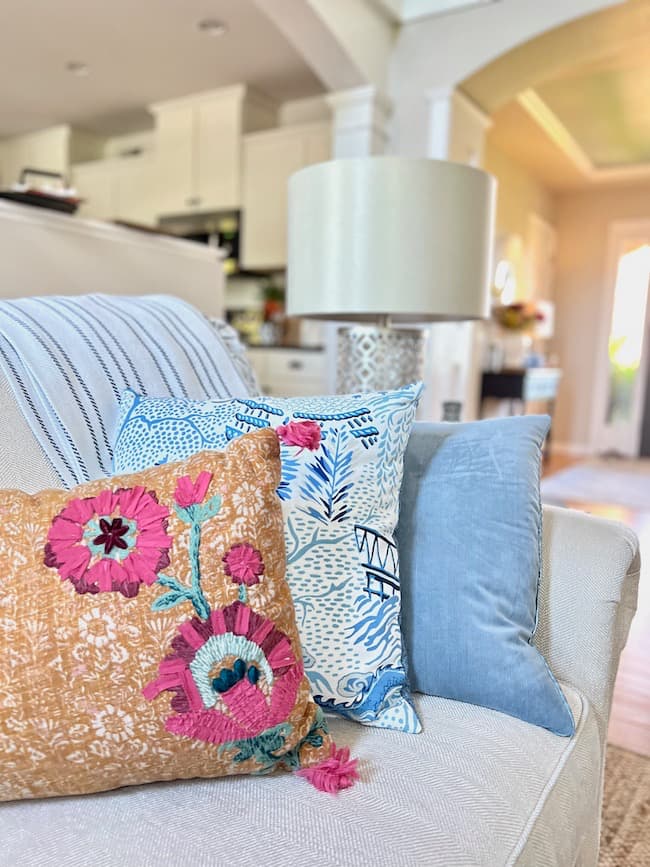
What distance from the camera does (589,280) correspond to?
6.26 m

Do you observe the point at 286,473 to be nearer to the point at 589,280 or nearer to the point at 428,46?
the point at 428,46

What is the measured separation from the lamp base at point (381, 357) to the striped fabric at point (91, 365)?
432 mm

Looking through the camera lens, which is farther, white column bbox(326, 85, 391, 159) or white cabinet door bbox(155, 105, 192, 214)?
white cabinet door bbox(155, 105, 192, 214)

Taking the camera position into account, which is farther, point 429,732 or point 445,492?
point 445,492

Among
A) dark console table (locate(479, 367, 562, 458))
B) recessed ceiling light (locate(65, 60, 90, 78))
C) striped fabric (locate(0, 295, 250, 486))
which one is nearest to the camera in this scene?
striped fabric (locate(0, 295, 250, 486))

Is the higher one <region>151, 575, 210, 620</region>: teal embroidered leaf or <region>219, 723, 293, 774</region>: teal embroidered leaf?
<region>151, 575, 210, 620</region>: teal embroidered leaf

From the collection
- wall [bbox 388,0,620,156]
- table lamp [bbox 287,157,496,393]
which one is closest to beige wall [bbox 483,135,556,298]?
wall [bbox 388,0,620,156]

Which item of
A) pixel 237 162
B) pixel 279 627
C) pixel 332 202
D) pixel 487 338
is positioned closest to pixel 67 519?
pixel 279 627

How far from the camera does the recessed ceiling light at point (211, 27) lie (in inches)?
136

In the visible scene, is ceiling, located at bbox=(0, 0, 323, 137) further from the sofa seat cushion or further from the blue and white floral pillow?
the sofa seat cushion

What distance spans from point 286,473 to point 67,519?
25 cm

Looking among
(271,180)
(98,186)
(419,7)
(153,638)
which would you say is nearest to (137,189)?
(98,186)

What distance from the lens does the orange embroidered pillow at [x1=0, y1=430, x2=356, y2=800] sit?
0.58m

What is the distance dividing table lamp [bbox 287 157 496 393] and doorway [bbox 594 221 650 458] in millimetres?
5249
